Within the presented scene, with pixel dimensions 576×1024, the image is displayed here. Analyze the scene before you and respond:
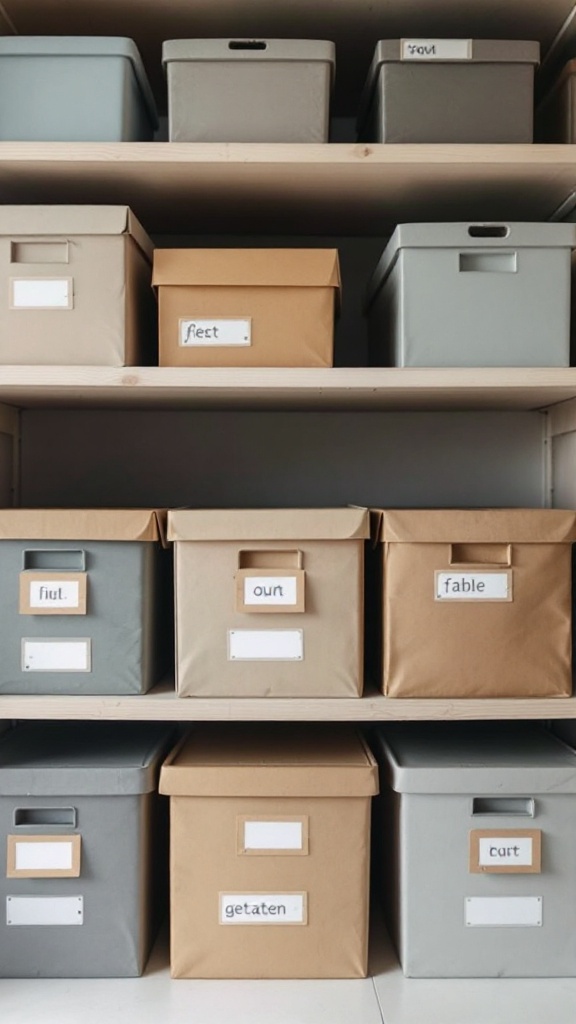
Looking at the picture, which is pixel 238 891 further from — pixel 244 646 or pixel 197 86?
pixel 197 86

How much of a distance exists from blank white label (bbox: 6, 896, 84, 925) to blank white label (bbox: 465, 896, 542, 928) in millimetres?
570

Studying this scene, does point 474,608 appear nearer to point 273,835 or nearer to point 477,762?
point 477,762

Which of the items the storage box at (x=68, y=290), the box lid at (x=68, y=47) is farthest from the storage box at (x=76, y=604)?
the box lid at (x=68, y=47)

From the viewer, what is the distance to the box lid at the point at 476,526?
1146 millimetres

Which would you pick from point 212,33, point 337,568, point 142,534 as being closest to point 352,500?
point 337,568

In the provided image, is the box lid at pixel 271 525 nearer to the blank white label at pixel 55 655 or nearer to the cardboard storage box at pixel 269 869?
the blank white label at pixel 55 655

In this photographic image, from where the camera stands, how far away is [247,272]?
1162 millimetres

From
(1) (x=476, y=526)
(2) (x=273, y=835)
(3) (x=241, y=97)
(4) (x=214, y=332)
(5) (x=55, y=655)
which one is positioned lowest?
(2) (x=273, y=835)

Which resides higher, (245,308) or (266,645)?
(245,308)

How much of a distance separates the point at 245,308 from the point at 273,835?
2.53ft

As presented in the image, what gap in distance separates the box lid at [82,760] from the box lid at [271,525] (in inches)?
14.0

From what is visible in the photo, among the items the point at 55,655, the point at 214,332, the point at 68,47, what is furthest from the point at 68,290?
the point at 55,655

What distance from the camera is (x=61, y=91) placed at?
1.17 meters

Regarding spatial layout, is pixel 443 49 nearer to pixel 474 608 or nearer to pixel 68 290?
pixel 68 290
